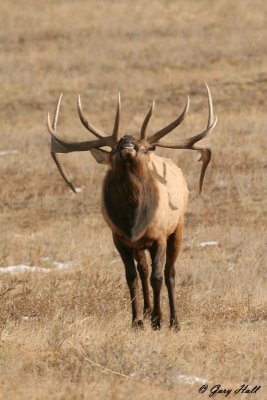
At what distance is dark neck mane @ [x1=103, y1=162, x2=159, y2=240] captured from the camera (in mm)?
10320

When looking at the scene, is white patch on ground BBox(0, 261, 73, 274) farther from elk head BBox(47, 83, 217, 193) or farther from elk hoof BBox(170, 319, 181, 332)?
elk hoof BBox(170, 319, 181, 332)

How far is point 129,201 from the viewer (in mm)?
10375

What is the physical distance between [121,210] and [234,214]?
7990mm

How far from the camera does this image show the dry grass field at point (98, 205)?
26.8 feet

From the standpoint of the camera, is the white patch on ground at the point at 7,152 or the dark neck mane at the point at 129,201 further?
the white patch on ground at the point at 7,152

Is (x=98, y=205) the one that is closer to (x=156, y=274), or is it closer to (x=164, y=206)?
(x=164, y=206)

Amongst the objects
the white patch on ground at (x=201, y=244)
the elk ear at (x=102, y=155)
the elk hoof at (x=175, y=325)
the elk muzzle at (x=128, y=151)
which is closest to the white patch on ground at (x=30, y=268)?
the white patch on ground at (x=201, y=244)

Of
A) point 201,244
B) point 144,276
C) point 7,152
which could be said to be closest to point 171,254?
point 144,276

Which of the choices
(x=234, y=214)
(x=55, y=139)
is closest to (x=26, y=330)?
(x=55, y=139)

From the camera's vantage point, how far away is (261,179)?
19953mm

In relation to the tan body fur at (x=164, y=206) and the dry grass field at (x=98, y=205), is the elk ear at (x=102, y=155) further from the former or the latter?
the dry grass field at (x=98, y=205)

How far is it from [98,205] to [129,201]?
8974 mm

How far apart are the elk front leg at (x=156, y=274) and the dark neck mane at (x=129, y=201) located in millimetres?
354

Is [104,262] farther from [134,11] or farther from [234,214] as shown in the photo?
[134,11]
